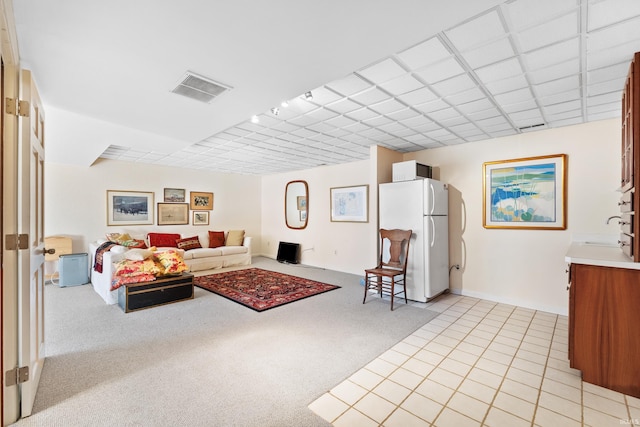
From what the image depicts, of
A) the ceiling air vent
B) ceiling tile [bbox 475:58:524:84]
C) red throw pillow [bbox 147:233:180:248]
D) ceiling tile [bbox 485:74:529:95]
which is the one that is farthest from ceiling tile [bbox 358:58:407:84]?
red throw pillow [bbox 147:233:180:248]

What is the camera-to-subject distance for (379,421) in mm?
1702

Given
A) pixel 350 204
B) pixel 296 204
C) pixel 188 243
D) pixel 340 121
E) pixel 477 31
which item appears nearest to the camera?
pixel 477 31

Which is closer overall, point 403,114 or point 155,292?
point 403,114

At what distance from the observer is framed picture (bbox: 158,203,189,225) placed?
6.48 metres

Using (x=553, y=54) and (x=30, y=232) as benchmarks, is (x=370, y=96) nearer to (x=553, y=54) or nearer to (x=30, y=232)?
(x=553, y=54)

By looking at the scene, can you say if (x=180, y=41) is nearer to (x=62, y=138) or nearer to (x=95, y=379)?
(x=95, y=379)

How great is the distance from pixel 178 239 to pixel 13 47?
205 inches

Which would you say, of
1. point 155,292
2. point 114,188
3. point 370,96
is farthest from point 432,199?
point 114,188

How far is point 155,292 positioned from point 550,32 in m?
4.85

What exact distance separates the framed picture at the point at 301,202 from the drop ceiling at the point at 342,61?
352 cm

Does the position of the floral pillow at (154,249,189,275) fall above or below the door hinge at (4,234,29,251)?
below

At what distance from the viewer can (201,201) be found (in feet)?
23.3

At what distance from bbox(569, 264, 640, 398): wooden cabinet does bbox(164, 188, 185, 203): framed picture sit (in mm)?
7152

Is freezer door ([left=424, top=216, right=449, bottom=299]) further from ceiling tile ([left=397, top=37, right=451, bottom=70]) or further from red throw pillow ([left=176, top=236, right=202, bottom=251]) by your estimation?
red throw pillow ([left=176, top=236, right=202, bottom=251])
